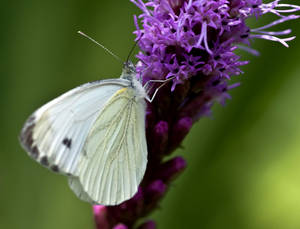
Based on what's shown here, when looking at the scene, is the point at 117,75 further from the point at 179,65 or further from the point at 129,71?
the point at 179,65

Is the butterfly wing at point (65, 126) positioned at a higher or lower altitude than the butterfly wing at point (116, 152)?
higher

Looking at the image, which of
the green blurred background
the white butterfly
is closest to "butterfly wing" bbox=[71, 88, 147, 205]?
the white butterfly

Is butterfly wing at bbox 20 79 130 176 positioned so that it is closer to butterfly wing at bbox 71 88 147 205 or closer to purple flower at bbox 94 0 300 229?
butterfly wing at bbox 71 88 147 205

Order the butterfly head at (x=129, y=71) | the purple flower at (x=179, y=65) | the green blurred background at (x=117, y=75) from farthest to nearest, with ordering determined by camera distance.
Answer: the green blurred background at (x=117, y=75) → the butterfly head at (x=129, y=71) → the purple flower at (x=179, y=65)

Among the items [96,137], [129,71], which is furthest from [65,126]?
[129,71]

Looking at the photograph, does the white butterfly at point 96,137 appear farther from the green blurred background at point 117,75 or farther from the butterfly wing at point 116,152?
the green blurred background at point 117,75

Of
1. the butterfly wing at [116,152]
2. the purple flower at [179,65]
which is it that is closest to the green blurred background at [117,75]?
the purple flower at [179,65]

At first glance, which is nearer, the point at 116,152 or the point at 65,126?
the point at 65,126
